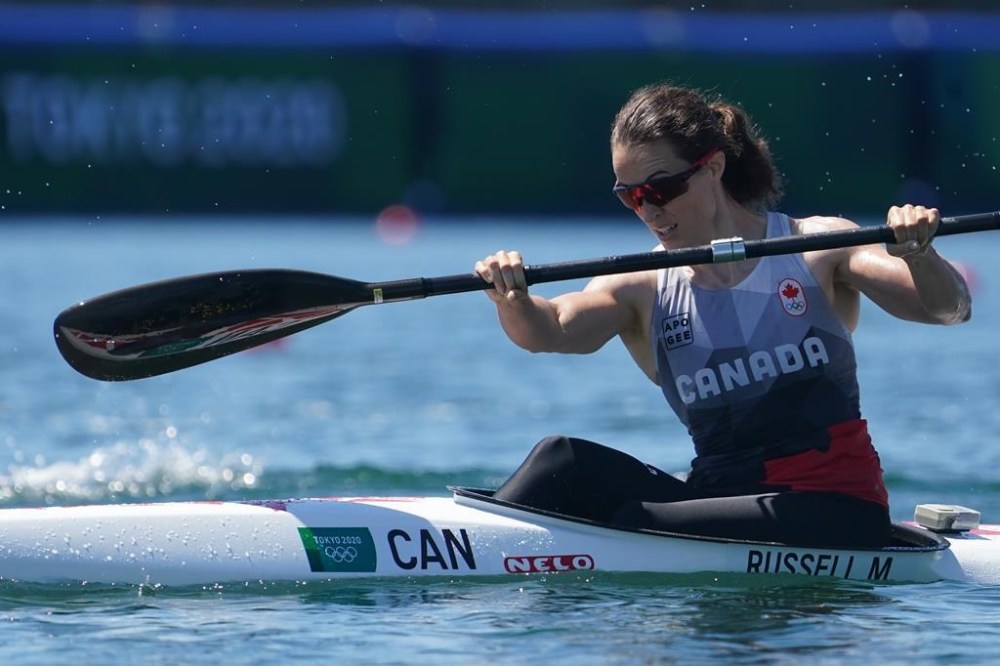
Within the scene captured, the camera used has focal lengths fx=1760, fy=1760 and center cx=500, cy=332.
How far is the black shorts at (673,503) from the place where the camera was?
516 cm

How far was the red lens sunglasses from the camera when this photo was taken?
16.6 ft

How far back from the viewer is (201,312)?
18.7 feet

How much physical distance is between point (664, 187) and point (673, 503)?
3.10ft

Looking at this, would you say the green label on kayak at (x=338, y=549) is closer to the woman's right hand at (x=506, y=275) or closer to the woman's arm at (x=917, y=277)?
the woman's right hand at (x=506, y=275)

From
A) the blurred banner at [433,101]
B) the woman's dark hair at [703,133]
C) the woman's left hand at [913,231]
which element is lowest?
the woman's left hand at [913,231]

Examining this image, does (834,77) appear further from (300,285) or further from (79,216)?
(300,285)

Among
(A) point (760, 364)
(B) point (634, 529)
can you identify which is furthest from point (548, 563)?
(A) point (760, 364)

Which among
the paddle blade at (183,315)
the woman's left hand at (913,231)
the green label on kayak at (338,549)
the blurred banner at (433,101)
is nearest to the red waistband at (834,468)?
the woman's left hand at (913,231)

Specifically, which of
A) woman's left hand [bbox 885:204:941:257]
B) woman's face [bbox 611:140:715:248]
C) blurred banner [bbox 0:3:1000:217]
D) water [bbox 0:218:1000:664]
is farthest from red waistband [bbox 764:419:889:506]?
blurred banner [bbox 0:3:1000:217]

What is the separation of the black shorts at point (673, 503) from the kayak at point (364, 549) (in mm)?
51

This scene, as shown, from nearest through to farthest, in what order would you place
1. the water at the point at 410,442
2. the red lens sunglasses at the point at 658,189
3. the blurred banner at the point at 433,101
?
the water at the point at 410,442, the red lens sunglasses at the point at 658,189, the blurred banner at the point at 433,101

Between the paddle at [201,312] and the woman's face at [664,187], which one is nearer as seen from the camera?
the woman's face at [664,187]

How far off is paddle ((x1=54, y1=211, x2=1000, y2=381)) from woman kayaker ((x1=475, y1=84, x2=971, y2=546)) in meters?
0.31

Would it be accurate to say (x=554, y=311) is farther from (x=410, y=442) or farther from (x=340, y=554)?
(x=410, y=442)
